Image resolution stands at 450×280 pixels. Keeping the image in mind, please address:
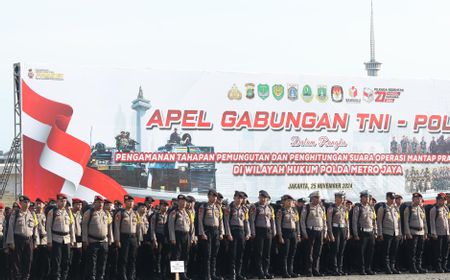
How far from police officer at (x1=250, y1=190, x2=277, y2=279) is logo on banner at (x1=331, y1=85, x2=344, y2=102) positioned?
492 centimetres

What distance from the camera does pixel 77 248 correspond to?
16.5 m

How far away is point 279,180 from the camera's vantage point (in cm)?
2080

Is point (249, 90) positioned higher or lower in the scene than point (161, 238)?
higher

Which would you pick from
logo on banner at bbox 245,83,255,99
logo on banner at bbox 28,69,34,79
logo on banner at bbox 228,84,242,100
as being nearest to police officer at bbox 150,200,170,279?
logo on banner at bbox 28,69,34,79

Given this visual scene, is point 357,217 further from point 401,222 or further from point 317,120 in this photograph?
point 317,120

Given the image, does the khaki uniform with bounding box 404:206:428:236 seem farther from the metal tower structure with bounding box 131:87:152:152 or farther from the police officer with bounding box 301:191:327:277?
the metal tower structure with bounding box 131:87:152:152

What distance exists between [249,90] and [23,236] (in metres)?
6.32

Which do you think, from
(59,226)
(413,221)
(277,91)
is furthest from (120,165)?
(413,221)

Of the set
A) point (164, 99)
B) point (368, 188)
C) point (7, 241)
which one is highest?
point (164, 99)

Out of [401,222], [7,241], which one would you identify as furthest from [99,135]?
[401,222]

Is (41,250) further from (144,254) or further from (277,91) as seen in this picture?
(277,91)

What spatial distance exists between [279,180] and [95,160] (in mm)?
3941

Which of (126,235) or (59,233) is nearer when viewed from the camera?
(59,233)

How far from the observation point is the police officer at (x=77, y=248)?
1627 centimetres
